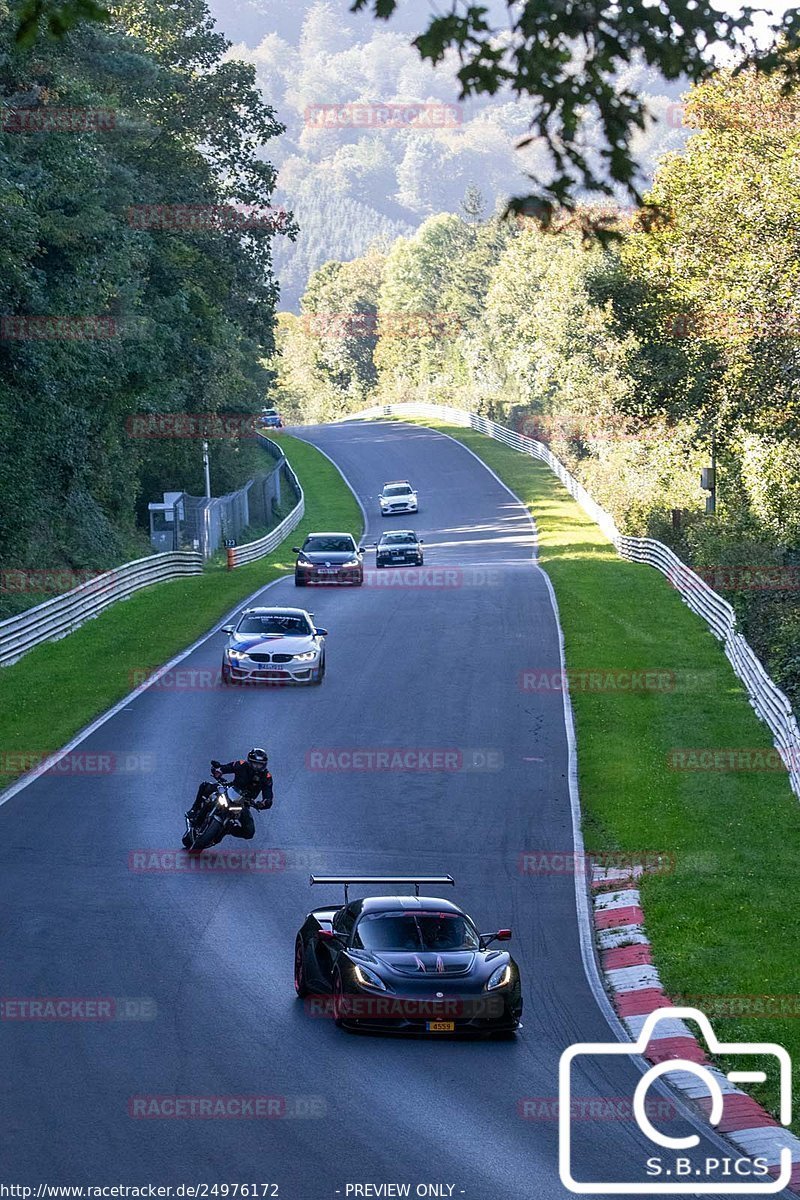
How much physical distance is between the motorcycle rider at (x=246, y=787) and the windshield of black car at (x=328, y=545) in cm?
2806

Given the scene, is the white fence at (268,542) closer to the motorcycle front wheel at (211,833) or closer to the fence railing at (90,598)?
the fence railing at (90,598)

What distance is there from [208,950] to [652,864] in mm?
6721

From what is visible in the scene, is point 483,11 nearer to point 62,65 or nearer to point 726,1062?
point 726,1062

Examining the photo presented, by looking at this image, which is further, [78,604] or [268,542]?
[268,542]

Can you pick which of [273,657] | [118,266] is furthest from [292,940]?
[118,266]

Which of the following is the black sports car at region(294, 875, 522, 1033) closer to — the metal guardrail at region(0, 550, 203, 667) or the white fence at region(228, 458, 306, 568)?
the metal guardrail at region(0, 550, 203, 667)

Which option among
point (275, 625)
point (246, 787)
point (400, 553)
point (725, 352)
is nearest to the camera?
point (246, 787)

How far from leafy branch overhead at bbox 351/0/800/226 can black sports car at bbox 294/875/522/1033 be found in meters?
7.20

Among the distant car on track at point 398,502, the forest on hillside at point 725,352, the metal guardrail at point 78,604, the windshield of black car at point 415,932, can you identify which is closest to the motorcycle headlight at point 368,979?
the windshield of black car at point 415,932

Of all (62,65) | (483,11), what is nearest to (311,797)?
(483,11)

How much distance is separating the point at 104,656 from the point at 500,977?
22.2m

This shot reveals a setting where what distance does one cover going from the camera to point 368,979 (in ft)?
44.3

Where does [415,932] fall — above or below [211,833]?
above

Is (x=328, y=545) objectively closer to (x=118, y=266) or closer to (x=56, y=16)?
(x=118, y=266)
